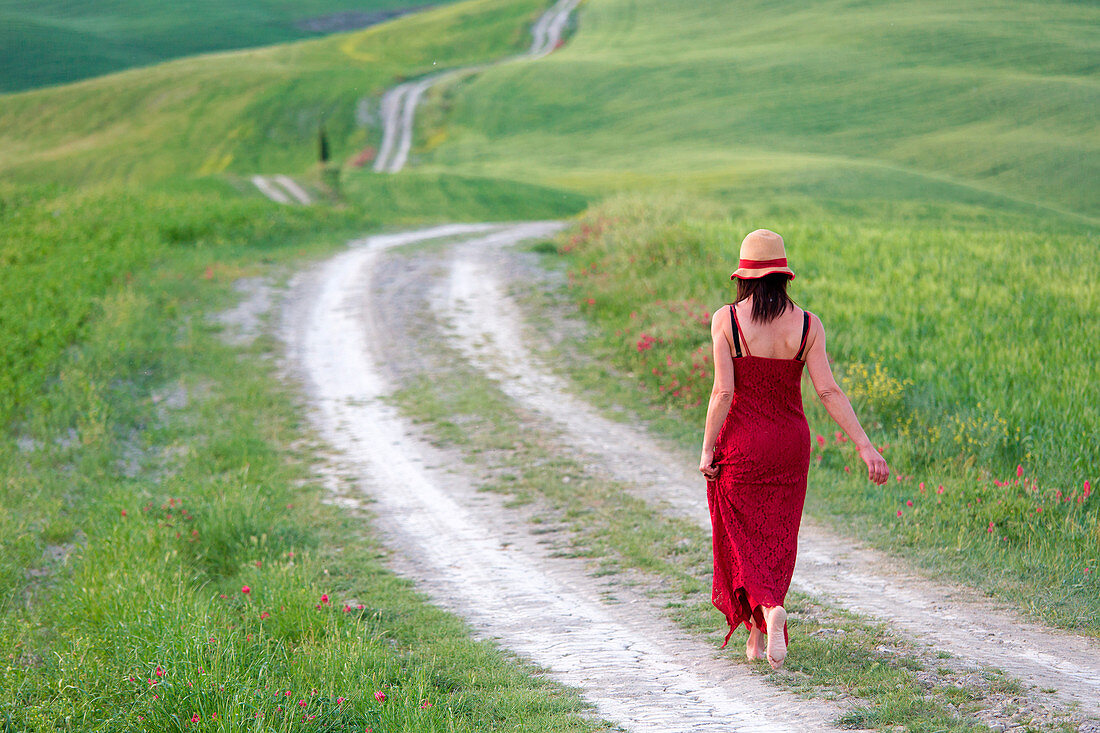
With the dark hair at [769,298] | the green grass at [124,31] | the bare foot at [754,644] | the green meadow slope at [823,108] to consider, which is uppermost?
the green grass at [124,31]

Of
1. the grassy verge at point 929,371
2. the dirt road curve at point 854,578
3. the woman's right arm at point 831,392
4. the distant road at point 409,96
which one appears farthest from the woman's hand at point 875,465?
the distant road at point 409,96

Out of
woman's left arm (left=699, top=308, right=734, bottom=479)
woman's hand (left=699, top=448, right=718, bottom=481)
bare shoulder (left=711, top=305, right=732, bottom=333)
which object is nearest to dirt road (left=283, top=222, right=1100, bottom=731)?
woman's hand (left=699, top=448, right=718, bottom=481)

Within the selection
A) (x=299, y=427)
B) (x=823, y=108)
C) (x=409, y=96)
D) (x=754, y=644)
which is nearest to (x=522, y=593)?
(x=754, y=644)

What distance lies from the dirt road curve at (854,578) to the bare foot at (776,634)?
3.98ft

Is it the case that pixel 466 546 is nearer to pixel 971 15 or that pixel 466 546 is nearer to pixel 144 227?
pixel 144 227

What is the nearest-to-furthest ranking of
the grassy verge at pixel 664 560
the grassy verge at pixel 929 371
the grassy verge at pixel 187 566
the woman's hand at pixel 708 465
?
the grassy verge at pixel 664 560 < the grassy verge at pixel 187 566 < the woman's hand at pixel 708 465 < the grassy verge at pixel 929 371

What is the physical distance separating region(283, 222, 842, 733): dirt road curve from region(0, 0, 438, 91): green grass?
7638 centimetres

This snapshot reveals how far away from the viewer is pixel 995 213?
31.1m

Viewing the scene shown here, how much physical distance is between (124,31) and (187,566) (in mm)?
101970

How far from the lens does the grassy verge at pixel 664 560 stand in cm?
490

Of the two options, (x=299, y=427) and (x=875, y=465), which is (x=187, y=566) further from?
(x=875, y=465)

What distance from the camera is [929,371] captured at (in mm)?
10578

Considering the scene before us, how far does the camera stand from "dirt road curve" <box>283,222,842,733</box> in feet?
16.6

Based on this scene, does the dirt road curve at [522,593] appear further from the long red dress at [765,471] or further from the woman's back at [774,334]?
the woman's back at [774,334]
